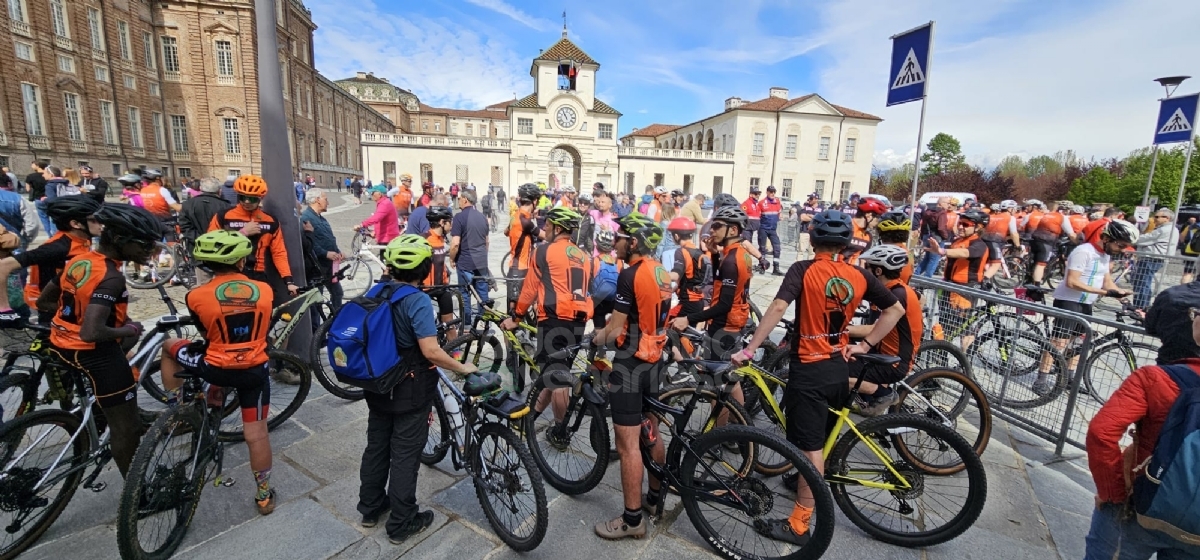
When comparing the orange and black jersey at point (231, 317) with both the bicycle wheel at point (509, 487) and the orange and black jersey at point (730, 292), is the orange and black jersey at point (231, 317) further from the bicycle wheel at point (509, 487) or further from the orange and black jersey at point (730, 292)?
the orange and black jersey at point (730, 292)

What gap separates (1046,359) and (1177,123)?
31.4 ft

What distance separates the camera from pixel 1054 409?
13.6 ft

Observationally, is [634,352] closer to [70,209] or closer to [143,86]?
[70,209]

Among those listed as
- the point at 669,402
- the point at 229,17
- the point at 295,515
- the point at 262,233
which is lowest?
the point at 295,515

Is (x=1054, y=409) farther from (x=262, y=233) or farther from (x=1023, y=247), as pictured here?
(x=1023, y=247)

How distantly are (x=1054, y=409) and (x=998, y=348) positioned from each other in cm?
66

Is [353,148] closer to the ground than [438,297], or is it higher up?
higher up

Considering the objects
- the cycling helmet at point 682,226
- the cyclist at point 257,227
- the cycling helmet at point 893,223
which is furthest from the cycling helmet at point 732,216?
the cyclist at point 257,227

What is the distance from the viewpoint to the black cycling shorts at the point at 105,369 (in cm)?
277

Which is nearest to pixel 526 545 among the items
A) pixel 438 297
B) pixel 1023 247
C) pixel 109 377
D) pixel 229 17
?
pixel 438 297

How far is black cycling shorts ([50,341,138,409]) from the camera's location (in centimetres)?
277

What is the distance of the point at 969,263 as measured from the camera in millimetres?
5863

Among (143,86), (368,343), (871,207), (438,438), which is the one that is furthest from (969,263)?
(143,86)

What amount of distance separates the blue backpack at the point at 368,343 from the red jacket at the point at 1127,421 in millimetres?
2914
